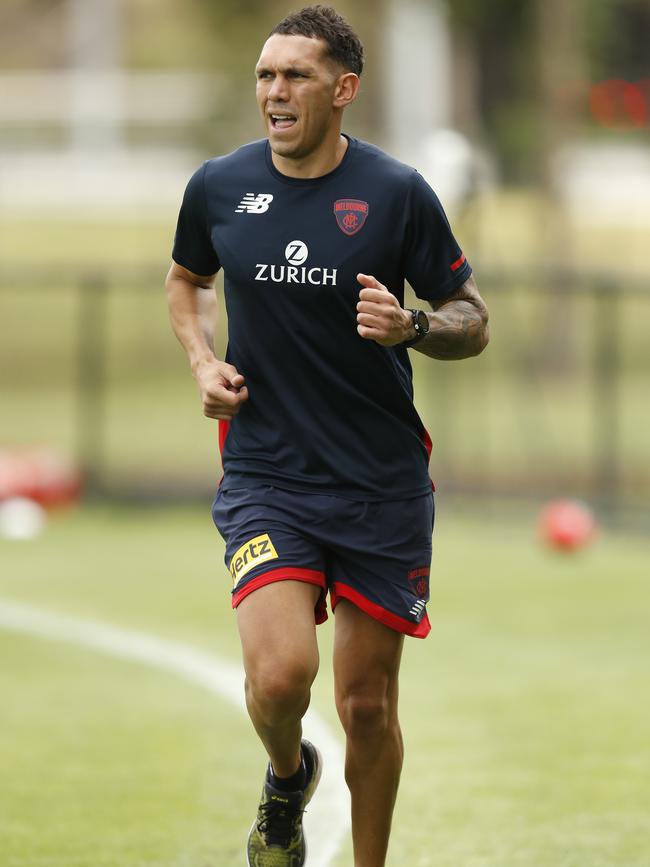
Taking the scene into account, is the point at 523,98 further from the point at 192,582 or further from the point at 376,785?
Answer: the point at 376,785

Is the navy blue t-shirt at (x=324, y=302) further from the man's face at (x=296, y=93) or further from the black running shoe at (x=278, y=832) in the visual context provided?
the black running shoe at (x=278, y=832)

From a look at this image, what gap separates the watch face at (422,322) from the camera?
522 centimetres

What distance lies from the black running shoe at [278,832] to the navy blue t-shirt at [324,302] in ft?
3.22

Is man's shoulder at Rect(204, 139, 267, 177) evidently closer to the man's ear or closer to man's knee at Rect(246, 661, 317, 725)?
the man's ear

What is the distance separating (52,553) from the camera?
14.2 m

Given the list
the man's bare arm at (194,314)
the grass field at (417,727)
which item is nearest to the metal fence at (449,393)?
the grass field at (417,727)

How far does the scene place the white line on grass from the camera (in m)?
6.51

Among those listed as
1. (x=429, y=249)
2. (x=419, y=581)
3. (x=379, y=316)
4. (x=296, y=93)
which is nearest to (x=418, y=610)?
(x=419, y=581)

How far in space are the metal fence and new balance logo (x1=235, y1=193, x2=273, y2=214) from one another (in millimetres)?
10394

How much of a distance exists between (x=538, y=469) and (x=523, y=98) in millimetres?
17583

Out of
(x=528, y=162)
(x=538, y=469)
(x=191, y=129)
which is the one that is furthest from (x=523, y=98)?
(x=538, y=469)

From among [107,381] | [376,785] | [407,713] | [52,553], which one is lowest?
[107,381]

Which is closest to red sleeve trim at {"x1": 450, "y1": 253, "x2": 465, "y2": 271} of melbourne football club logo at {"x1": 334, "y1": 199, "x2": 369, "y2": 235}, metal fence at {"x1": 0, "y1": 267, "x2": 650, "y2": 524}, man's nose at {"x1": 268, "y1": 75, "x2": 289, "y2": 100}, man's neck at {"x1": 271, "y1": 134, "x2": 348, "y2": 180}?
melbourne football club logo at {"x1": 334, "y1": 199, "x2": 369, "y2": 235}

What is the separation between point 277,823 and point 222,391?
53.6 inches
